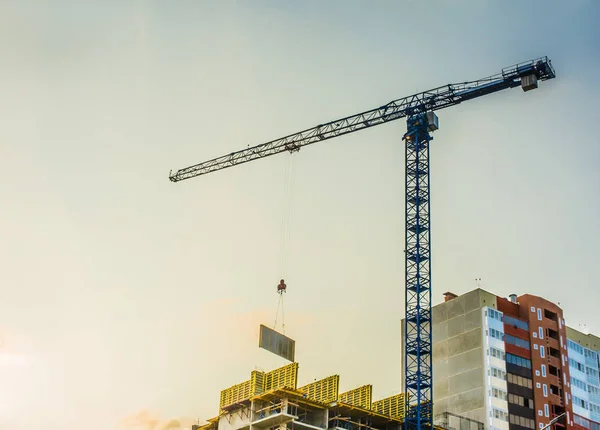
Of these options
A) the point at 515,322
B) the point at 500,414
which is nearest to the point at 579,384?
the point at 515,322

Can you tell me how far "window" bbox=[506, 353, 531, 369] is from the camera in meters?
160

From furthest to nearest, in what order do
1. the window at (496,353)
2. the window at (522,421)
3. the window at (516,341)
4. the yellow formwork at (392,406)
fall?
1. the window at (516,341)
2. the window at (496,353)
3. the window at (522,421)
4. the yellow formwork at (392,406)

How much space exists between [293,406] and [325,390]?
5.68m

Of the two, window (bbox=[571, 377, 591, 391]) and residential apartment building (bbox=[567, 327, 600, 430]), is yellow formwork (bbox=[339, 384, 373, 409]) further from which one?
window (bbox=[571, 377, 591, 391])

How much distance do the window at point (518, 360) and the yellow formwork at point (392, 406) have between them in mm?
44905

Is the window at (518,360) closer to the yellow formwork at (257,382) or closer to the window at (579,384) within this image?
the window at (579,384)

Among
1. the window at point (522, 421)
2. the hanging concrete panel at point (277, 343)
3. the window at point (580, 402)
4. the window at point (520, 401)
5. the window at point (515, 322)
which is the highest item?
the window at point (515, 322)

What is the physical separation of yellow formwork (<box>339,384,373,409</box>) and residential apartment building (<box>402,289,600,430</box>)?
45.4 meters

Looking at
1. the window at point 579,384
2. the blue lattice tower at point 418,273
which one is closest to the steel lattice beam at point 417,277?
the blue lattice tower at point 418,273

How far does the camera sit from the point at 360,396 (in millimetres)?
114625

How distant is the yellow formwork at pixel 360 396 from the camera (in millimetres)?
114062

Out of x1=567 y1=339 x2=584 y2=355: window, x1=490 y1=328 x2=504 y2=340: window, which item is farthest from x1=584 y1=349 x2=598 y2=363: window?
x1=490 y1=328 x2=504 y2=340: window

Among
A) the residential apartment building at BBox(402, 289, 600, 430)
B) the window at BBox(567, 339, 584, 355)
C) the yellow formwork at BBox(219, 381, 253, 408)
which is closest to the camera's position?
the yellow formwork at BBox(219, 381, 253, 408)

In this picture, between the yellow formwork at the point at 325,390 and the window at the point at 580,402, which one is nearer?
the yellow formwork at the point at 325,390
